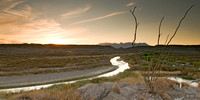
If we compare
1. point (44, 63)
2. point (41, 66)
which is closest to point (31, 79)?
point (41, 66)

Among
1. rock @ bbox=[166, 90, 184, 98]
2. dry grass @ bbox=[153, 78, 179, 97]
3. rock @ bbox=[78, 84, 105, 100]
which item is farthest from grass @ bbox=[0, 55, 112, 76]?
rock @ bbox=[166, 90, 184, 98]

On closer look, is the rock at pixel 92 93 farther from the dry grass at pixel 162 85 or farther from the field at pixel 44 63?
the field at pixel 44 63

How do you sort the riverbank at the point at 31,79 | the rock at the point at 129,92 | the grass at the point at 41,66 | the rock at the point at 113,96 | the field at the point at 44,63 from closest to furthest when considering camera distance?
the rock at the point at 113,96 → the rock at the point at 129,92 → the riverbank at the point at 31,79 → the grass at the point at 41,66 → the field at the point at 44,63

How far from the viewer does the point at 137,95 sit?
6.12m

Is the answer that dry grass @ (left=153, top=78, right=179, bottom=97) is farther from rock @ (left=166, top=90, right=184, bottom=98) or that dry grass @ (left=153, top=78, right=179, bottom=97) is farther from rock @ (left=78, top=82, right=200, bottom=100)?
rock @ (left=166, top=90, right=184, bottom=98)

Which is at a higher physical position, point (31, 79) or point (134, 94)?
point (134, 94)

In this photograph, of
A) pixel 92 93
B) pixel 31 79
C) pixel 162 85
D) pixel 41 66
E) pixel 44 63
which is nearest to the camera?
pixel 92 93

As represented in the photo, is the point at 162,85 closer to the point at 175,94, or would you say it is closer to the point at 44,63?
the point at 175,94

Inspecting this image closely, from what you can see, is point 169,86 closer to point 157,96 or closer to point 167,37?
point 157,96

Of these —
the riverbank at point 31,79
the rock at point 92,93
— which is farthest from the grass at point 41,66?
the rock at point 92,93

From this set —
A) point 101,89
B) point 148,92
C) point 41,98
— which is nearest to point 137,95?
point 148,92

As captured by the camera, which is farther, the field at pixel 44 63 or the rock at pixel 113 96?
the field at pixel 44 63

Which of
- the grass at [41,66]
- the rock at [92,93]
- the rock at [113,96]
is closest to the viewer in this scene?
the rock at [113,96]

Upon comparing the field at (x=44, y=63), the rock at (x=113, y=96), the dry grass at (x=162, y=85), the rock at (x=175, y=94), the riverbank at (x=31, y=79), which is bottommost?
the field at (x=44, y=63)
